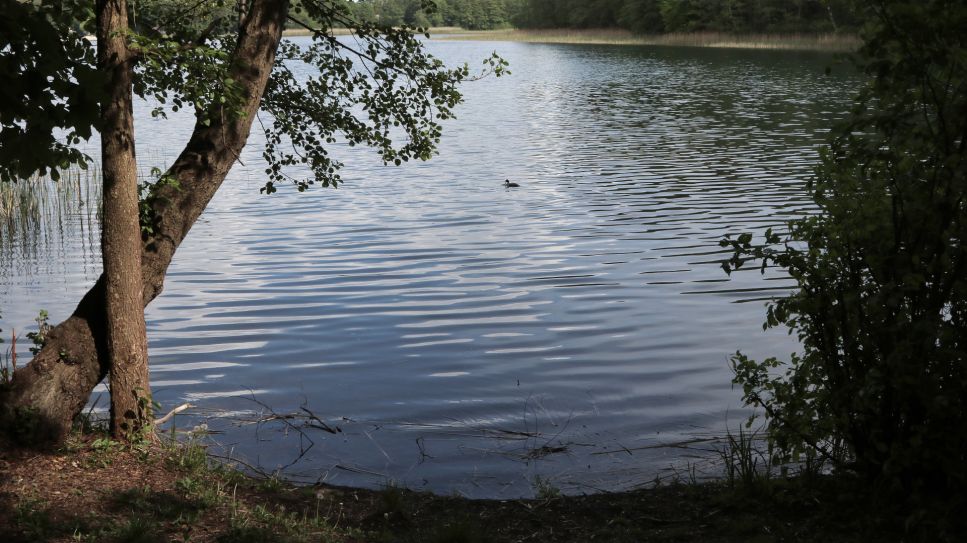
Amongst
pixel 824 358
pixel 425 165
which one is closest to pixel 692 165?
pixel 425 165

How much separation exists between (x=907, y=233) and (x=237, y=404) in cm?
619

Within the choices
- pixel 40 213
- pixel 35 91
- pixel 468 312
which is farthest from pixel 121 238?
pixel 40 213

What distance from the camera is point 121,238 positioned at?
19.8ft

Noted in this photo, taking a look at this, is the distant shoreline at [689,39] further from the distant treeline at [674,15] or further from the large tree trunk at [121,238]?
the large tree trunk at [121,238]

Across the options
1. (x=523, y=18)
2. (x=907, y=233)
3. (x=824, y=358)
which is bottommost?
(x=824, y=358)

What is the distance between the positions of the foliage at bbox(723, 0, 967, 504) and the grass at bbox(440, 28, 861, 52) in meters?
38.6

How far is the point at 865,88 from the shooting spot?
498 centimetres

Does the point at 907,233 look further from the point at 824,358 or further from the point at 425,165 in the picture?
the point at 425,165

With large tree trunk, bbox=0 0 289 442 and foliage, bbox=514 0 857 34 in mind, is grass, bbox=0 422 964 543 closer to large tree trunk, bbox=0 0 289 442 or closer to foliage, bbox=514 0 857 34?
large tree trunk, bbox=0 0 289 442

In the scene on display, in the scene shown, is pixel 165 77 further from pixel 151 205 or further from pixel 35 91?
pixel 35 91

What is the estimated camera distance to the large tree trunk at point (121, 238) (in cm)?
590

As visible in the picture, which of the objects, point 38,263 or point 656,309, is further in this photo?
point 38,263

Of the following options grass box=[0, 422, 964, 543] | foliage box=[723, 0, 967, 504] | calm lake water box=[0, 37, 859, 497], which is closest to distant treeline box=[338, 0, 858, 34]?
calm lake water box=[0, 37, 859, 497]

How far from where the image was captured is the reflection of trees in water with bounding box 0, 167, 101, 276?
1488 cm
